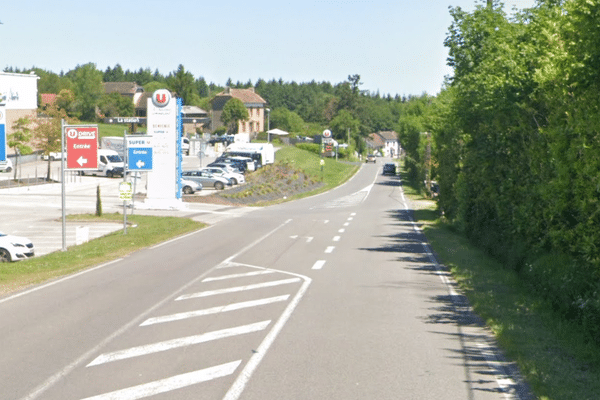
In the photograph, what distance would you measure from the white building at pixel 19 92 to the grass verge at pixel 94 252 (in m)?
29.3

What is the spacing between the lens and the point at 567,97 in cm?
1661

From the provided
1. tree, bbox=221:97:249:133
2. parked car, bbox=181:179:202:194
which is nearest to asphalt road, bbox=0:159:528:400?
parked car, bbox=181:179:202:194

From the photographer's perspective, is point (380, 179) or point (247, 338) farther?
point (380, 179)

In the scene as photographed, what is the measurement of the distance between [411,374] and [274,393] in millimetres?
2005

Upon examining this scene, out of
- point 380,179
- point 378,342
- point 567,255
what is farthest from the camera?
point 380,179

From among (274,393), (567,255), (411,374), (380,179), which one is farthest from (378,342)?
(380,179)

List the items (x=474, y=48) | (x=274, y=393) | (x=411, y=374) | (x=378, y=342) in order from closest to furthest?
1. (x=274, y=393)
2. (x=411, y=374)
3. (x=378, y=342)
4. (x=474, y=48)

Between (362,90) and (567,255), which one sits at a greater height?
(362,90)

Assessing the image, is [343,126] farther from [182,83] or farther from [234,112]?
[182,83]

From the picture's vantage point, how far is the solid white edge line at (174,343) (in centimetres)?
1058

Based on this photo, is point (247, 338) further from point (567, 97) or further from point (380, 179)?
point (380, 179)

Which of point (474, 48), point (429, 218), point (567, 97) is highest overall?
point (474, 48)

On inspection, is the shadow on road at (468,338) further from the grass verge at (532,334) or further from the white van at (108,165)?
the white van at (108,165)

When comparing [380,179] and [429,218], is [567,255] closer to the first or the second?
[429,218]
